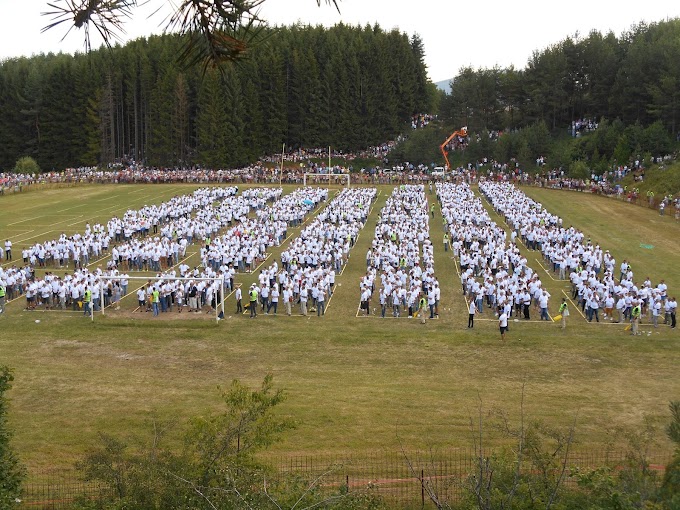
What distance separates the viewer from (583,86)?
77312mm

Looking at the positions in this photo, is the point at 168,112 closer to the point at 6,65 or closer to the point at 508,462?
the point at 6,65

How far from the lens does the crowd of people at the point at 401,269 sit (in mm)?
23500

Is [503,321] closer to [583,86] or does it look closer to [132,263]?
[132,263]

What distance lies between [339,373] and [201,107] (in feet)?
226

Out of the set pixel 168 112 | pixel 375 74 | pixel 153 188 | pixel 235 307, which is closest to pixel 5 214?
pixel 153 188

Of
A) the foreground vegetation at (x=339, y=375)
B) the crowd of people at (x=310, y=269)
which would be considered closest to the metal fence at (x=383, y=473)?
the foreground vegetation at (x=339, y=375)

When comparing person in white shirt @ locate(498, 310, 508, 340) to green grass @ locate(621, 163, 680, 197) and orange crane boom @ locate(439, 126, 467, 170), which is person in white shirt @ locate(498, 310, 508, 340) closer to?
green grass @ locate(621, 163, 680, 197)

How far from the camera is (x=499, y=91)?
83.1m

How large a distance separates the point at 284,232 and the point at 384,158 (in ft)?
151

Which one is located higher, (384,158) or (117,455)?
(384,158)

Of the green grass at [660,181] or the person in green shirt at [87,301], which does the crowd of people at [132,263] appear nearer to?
the person in green shirt at [87,301]

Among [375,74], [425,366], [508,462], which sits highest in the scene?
[375,74]

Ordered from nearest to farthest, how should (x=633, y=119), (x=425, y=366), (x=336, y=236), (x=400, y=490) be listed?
(x=400, y=490), (x=425, y=366), (x=336, y=236), (x=633, y=119)

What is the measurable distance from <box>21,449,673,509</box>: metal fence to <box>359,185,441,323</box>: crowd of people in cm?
1028
